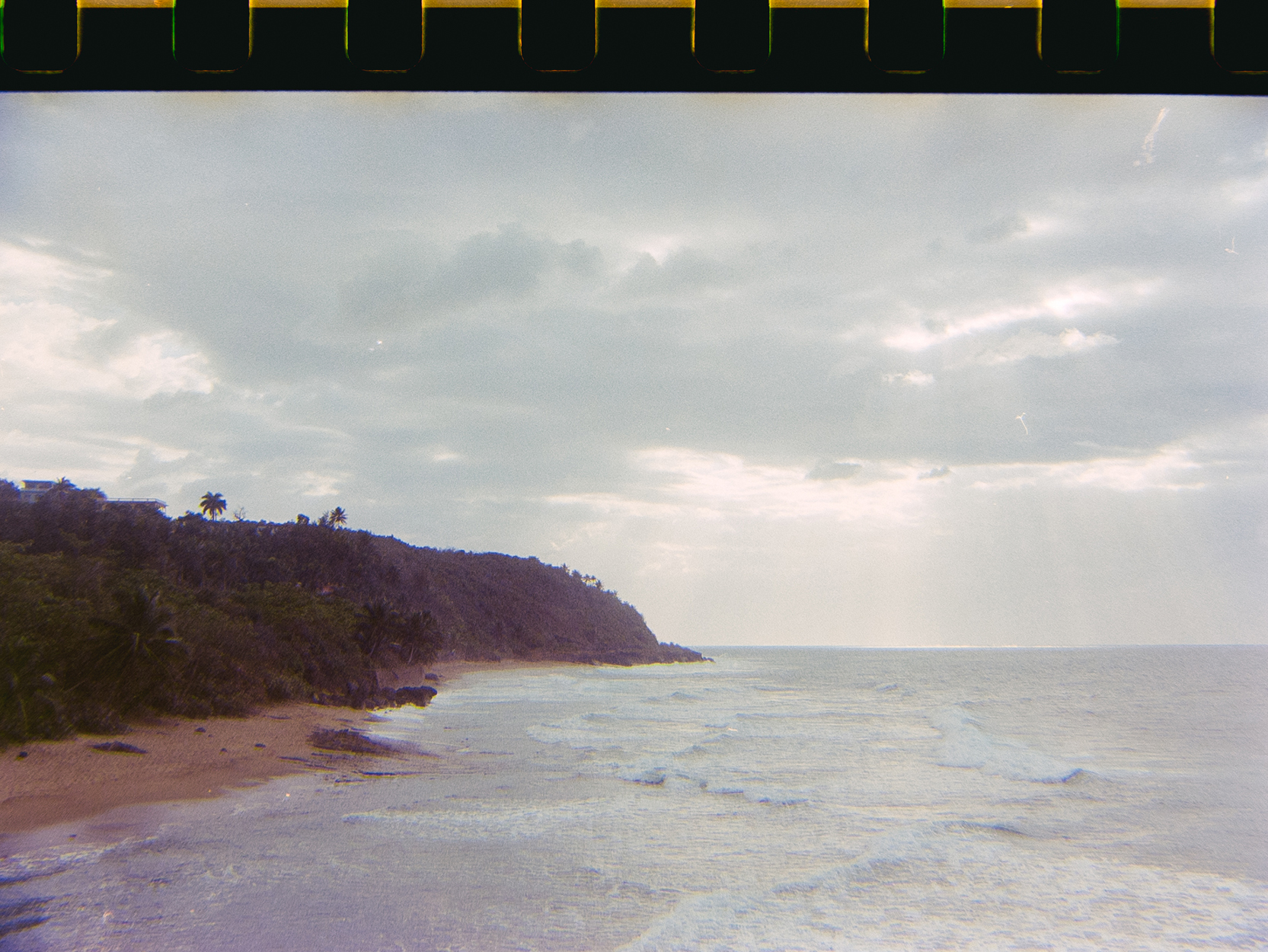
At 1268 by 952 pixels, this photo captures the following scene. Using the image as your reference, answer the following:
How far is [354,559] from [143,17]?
50.5m

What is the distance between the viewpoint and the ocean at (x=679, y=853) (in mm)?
9930

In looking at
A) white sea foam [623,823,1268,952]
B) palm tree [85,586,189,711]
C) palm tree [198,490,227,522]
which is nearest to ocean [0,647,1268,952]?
white sea foam [623,823,1268,952]

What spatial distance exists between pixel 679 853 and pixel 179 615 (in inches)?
588

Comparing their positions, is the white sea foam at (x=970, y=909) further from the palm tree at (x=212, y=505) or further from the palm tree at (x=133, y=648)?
the palm tree at (x=212, y=505)

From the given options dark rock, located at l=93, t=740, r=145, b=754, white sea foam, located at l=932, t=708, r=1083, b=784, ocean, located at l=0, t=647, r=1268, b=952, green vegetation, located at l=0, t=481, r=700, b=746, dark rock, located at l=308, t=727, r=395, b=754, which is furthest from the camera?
white sea foam, located at l=932, t=708, r=1083, b=784

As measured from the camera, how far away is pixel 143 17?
228 centimetres

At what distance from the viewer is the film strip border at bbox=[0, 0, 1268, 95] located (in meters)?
2.03

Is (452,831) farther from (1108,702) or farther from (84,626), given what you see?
(1108,702)

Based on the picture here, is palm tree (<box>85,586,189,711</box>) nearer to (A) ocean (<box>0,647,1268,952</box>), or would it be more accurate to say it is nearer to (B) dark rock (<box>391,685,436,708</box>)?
(A) ocean (<box>0,647,1268,952</box>)

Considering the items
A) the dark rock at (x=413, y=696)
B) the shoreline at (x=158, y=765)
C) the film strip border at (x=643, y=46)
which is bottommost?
the dark rock at (x=413, y=696)

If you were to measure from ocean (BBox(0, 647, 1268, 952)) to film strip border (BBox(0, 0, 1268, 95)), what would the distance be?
8.86 metres

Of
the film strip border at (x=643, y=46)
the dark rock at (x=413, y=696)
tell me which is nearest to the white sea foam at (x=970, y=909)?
the film strip border at (x=643, y=46)

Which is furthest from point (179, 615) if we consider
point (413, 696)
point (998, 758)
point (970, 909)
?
point (998, 758)

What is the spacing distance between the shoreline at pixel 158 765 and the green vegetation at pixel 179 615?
556mm
